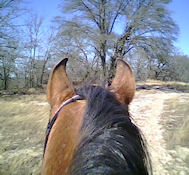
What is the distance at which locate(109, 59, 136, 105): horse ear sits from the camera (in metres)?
0.89

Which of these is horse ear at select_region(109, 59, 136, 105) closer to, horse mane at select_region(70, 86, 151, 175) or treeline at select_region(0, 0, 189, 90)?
horse mane at select_region(70, 86, 151, 175)

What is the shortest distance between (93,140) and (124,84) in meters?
0.46

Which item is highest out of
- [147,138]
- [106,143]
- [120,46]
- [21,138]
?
[120,46]

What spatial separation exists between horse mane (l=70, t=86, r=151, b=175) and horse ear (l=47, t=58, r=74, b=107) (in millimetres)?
200

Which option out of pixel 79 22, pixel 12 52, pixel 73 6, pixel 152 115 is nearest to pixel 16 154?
pixel 152 115

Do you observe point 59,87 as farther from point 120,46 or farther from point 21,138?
point 120,46

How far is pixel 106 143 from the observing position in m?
0.52

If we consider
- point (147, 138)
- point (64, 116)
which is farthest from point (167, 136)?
point (64, 116)

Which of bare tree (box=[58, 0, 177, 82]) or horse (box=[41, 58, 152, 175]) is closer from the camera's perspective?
horse (box=[41, 58, 152, 175])

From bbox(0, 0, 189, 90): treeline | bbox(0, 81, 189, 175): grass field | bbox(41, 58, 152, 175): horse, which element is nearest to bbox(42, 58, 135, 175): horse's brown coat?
bbox(41, 58, 152, 175): horse

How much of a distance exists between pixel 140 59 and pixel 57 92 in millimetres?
10060

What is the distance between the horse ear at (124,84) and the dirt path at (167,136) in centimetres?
72

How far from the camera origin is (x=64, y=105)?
0.75 meters

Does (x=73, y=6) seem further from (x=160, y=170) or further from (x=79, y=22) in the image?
(x=160, y=170)
